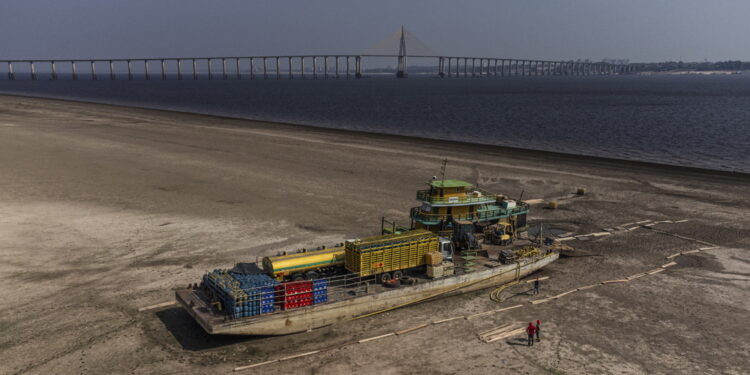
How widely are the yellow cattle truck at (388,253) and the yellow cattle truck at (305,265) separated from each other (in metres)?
0.77

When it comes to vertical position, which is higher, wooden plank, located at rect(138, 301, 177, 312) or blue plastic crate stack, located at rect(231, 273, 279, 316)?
blue plastic crate stack, located at rect(231, 273, 279, 316)

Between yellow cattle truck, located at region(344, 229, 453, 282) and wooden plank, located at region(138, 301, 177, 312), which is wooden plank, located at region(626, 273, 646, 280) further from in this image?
wooden plank, located at region(138, 301, 177, 312)

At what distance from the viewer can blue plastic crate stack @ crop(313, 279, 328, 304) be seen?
72.5 feet

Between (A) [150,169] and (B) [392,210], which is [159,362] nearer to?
(B) [392,210]

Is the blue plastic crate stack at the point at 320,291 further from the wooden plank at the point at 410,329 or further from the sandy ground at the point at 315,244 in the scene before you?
the wooden plank at the point at 410,329

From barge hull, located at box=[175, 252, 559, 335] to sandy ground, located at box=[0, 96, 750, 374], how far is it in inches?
21.9

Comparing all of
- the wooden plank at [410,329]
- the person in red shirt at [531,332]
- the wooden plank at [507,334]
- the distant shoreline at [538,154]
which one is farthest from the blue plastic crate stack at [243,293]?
the distant shoreline at [538,154]

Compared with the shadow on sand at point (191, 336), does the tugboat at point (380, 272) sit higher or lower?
higher

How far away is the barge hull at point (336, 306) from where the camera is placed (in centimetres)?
2047

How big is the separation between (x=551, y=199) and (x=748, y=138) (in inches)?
2369

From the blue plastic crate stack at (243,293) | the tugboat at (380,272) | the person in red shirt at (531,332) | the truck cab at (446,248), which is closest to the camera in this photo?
the blue plastic crate stack at (243,293)

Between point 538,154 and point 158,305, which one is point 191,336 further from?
point 538,154

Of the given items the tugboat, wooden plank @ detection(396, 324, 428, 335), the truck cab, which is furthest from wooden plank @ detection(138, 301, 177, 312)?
the truck cab

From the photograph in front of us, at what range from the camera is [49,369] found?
1936 cm
